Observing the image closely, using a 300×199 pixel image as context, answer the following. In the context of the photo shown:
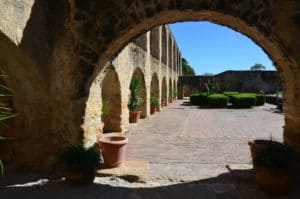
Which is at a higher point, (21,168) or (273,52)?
(273,52)

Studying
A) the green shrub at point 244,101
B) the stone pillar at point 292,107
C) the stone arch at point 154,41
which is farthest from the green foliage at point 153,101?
the stone pillar at point 292,107

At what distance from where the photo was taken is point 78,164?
4.75 meters

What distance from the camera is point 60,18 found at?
213 inches

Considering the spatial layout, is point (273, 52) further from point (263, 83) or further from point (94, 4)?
point (263, 83)

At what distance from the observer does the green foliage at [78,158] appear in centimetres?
477

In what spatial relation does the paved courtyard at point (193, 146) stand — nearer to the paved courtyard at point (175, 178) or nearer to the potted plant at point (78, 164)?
the paved courtyard at point (175, 178)

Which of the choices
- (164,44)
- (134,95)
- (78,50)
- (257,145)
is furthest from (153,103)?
(257,145)

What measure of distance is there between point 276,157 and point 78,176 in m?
2.85

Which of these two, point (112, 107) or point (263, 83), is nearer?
point (112, 107)

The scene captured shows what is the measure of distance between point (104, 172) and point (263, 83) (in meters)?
31.3

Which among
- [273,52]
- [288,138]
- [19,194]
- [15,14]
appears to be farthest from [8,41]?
[288,138]

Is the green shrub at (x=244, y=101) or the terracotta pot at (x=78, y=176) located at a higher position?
the green shrub at (x=244, y=101)

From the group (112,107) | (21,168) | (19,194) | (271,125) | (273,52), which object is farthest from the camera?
(271,125)

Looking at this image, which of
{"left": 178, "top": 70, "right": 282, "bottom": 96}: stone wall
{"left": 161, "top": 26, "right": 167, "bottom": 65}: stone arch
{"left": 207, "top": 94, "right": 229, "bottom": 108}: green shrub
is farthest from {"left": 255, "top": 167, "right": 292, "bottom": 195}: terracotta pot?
{"left": 178, "top": 70, "right": 282, "bottom": 96}: stone wall
